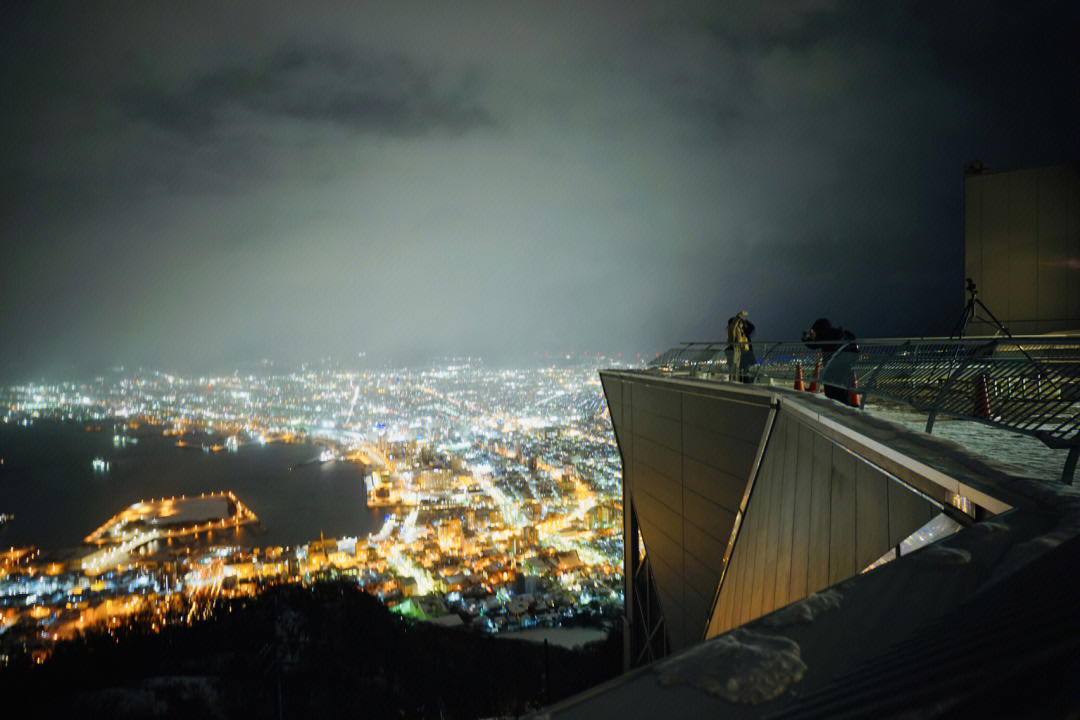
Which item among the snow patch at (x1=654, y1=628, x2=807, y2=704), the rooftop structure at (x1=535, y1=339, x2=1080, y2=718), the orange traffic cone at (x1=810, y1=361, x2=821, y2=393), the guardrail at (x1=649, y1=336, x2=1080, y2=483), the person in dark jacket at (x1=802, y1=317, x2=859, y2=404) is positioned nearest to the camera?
the rooftop structure at (x1=535, y1=339, x2=1080, y2=718)

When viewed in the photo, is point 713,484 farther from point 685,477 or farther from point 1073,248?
point 1073,248

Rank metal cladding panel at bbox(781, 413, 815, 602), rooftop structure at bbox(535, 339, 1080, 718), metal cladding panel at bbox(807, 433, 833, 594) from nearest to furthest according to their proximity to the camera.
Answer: rooftop structure at bbox(535, 339, 1080, 718) < metal cladding panel at bbox(807, 433, 833, 594) < metal cladding panel at bbox(781, 413, 815, 602)

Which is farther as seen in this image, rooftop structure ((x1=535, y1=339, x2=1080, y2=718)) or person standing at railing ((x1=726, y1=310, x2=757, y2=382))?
person standing at railing ((x1=726, y1=310, x2=757, y2=382))

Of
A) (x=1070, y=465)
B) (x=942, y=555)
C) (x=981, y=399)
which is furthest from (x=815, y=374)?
(x=942, y=555)

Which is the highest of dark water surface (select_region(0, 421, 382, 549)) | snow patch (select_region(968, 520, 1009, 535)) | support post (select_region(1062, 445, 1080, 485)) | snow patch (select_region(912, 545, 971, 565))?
support post (select_region(1062, 445, 1080, 485))

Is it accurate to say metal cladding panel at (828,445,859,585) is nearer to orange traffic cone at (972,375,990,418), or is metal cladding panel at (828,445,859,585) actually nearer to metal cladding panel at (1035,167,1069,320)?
orange traffic cone at (972,375,990,418)

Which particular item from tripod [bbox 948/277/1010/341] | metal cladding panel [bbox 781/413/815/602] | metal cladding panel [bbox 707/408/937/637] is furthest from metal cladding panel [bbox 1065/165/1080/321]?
metal cladding panel [bbox 781/413/815/602]

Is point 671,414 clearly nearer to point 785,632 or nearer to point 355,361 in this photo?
point 785,632
